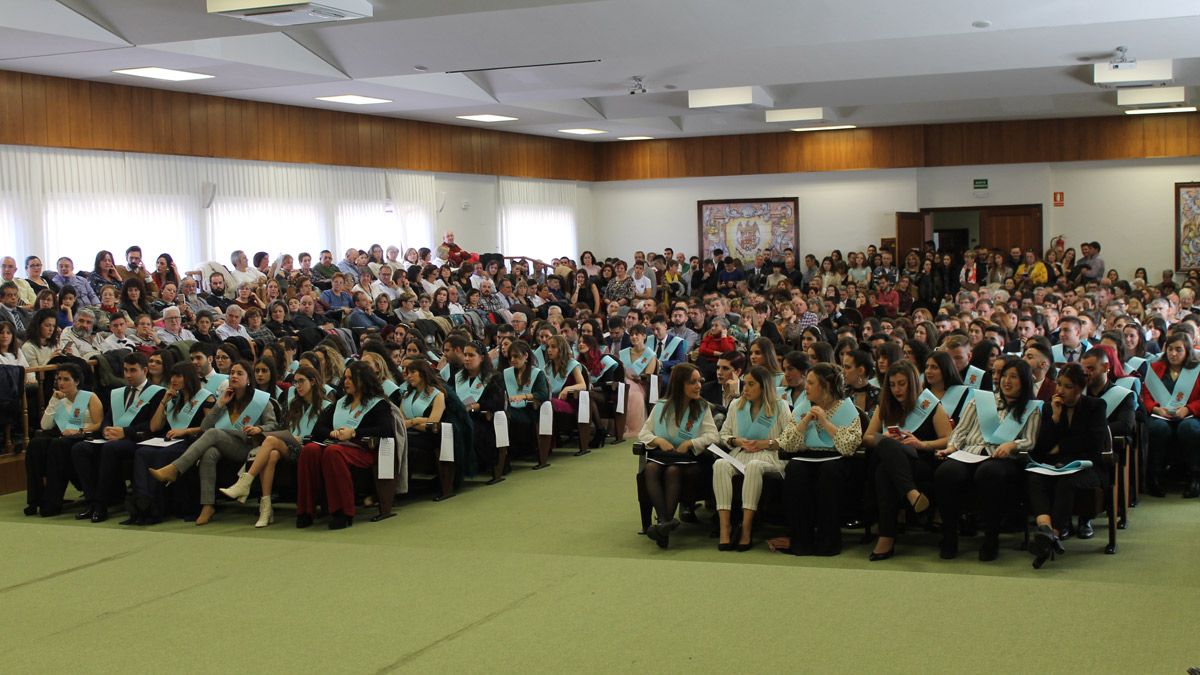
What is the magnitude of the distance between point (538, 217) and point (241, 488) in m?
14.4

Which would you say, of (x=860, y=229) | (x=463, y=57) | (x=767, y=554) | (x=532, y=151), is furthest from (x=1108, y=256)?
(x=767, y=554)

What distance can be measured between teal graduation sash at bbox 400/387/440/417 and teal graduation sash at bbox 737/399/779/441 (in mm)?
2580

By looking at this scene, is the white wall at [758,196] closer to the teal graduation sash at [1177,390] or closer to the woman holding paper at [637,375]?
the woman holding paper at [637,375]

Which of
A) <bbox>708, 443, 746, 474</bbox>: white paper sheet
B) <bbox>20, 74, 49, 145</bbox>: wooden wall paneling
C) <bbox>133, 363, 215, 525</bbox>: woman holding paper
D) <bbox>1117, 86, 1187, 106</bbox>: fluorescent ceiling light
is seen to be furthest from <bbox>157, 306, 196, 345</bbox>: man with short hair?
<bbox>1117, 86, 1187, 106</bbox>: fluorescent ceiling light

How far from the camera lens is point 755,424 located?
6934 millimetres

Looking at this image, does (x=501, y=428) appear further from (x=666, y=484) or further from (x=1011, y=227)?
(x=1011, y=227)

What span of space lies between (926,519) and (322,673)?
383cm

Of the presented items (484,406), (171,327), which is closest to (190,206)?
(171,327)

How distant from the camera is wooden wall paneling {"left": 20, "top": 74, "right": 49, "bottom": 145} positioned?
40.9 ft

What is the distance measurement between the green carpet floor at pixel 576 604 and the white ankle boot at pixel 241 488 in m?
0.49

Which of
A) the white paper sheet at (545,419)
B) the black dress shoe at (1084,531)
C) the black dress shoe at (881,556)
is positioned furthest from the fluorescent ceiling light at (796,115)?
the black dress shoe at (881,556)

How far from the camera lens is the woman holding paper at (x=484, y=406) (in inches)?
361

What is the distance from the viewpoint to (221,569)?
20.7 ft

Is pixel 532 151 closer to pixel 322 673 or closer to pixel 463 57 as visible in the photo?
pixel 463 57
